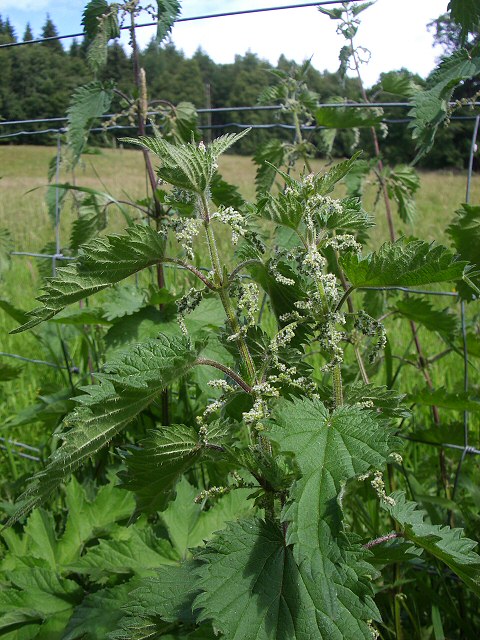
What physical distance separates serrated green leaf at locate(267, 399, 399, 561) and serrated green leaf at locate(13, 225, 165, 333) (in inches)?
13.9

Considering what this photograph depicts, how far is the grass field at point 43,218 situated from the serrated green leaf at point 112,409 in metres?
0.85

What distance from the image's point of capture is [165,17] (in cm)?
204

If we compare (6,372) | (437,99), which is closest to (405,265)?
(437,99)

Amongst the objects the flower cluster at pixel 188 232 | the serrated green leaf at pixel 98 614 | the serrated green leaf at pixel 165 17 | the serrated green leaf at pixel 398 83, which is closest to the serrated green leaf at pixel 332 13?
the serrated green leaf at pixel 398 83

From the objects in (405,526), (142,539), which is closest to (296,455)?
(405,526)

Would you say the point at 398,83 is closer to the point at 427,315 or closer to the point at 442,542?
the point at 427,315

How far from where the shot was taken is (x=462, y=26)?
141cm

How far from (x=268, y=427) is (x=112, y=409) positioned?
9.4 inches

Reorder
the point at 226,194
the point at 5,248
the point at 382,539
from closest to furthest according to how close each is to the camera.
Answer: the point at 382,539 < the point at 226,194 < the point at 5,248

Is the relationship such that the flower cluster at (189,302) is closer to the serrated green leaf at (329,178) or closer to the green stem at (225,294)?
the green stem at (225,294)

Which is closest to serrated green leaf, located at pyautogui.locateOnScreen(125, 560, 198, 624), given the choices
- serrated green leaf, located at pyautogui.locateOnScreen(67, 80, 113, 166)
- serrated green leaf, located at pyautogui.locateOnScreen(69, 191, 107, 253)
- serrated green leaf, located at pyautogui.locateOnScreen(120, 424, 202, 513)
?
serrated green leaf, located at pyautogui.locateOnScreen(120, 424, 202, 513)

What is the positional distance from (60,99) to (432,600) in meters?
5.89

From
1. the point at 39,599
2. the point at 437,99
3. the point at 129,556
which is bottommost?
the point at 39,599

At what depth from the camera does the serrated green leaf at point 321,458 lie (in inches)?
31.2
